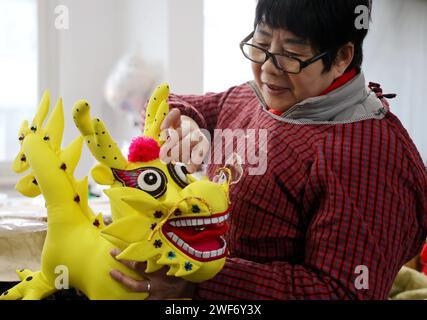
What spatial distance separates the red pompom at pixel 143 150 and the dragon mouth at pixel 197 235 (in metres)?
0.09

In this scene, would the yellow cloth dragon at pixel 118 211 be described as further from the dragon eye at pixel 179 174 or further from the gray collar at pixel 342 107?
the gray collar at pixel 342 107

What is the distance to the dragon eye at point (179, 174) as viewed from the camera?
721 mm

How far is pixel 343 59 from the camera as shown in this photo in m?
0.82

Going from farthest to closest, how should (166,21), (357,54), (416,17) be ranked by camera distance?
(166,21) < (416,17) < (357,54)

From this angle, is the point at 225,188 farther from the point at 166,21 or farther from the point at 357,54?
the point at 166,21

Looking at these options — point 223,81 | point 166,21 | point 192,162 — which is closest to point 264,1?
point 192,162

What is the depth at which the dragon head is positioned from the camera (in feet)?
2.21

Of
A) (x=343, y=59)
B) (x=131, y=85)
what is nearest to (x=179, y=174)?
(x=343, y=59)

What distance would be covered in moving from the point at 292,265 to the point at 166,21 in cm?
178

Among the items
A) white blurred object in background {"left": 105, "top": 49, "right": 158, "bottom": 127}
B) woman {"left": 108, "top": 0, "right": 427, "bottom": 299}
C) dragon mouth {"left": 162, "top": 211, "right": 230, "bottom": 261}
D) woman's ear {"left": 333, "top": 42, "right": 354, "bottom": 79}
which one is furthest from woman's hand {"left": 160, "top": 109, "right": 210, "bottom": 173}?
white blurred object in background {"left": 105, "top": 49, "right": 158, "bottom": 127}

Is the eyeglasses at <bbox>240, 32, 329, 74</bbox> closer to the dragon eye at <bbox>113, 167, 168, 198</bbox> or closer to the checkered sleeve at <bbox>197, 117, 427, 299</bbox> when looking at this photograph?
the checkered sleeve at <bbox>197, 117, 427, 299</bbox>

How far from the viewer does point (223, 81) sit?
2.61m

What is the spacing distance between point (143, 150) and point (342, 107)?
294mm

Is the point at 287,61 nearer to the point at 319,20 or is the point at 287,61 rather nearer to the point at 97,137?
the point at 319,20
